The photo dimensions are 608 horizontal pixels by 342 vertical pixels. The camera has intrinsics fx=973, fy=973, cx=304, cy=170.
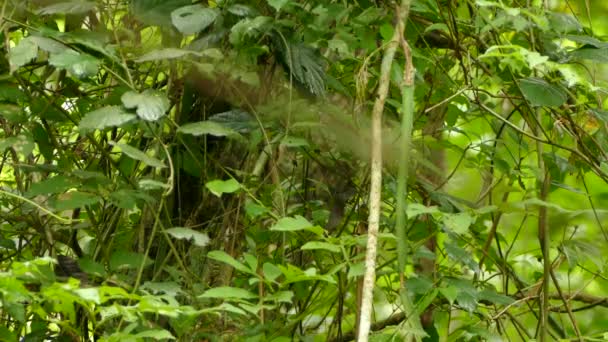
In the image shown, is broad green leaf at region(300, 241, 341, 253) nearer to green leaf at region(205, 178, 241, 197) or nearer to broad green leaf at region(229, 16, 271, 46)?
green leaf at region(205, 178, 241, 197)

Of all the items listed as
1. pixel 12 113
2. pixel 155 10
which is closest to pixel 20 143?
pixel 12 113

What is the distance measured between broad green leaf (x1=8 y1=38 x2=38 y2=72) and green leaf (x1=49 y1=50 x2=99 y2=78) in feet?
0.10

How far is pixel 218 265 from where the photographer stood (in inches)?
74.0

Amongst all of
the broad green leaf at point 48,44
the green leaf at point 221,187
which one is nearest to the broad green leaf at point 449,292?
the green leaf at point 221,187

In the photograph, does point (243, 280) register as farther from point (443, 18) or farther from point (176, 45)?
point (443, 18)

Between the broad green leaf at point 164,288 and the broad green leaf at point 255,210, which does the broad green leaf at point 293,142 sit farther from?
the broad green leaf at point 164,288

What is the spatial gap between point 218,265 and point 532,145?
1017mm

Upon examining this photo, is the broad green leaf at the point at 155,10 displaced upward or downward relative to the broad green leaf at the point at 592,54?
upward

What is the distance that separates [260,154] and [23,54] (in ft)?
1.78

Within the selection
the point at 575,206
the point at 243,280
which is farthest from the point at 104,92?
the point at 575,206

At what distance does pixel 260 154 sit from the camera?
187cm

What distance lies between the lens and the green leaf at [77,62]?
4.88ft

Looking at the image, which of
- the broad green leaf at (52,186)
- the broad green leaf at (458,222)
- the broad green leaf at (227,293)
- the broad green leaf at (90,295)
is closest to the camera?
the broad green leaf at (90,295)

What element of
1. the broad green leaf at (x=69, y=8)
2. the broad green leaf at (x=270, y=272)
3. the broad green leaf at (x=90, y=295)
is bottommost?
the broad green leaf at (x=270, y=272)
